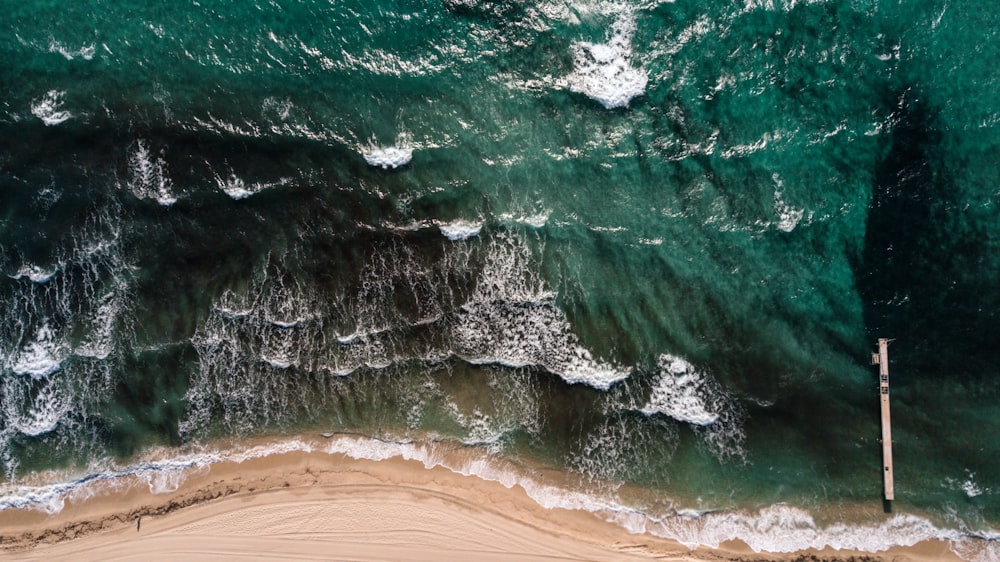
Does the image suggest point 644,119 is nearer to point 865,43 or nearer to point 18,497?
point 865,43

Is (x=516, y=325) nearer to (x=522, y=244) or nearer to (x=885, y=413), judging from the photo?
(x=522, y=244)

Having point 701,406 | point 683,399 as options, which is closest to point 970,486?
point 701,406

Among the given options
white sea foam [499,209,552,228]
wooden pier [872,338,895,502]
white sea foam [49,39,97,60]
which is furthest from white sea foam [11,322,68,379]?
wooden pier [872,338,895,502]

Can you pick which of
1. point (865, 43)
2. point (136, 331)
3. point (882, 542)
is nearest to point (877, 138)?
point (865, 43)

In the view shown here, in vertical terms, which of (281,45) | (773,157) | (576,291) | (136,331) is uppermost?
(281,45)

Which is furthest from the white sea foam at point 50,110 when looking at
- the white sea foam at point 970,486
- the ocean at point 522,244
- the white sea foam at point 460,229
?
the white sea foam at point 970,486
